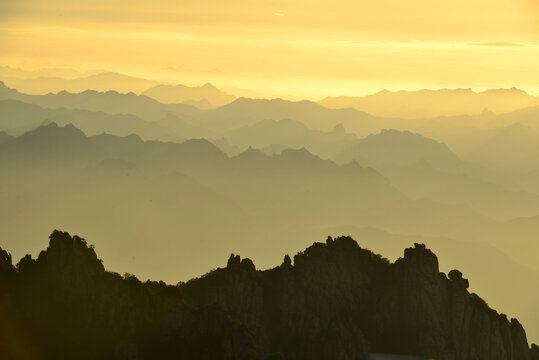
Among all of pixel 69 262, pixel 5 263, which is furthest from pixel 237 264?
pixel 5 263

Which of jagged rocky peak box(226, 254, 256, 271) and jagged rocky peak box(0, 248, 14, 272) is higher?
jagged rocky peak box(226, 254, 256, 271)

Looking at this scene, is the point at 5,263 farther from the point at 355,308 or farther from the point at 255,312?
the point at 355,308

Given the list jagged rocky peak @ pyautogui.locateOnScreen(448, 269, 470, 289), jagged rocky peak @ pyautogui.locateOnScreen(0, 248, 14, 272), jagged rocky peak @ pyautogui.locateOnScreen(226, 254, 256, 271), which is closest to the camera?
jagged rocky peak @ pyautogui.locateOnScreen(0, 248, 14, 272)

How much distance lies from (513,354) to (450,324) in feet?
33.6

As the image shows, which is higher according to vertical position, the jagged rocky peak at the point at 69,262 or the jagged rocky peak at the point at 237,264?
the jagged rocky peak at the point at 237,264

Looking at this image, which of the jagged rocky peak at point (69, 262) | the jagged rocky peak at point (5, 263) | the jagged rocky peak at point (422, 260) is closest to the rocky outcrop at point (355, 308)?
the jagged rocky peak at point (422, 260)

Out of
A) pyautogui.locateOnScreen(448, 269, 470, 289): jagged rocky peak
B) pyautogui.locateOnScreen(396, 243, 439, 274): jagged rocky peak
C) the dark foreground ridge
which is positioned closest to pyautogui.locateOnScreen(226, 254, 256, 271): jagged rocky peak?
the dark foreground ridge

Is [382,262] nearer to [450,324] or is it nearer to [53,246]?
[450,324]

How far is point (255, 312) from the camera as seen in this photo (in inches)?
4843

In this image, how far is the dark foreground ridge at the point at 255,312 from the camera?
107m

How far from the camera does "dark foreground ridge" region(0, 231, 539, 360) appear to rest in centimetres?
10700

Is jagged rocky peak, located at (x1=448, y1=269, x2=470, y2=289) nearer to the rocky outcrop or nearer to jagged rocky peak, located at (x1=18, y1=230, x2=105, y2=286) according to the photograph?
the rocky outcrop

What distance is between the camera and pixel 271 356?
105688mm

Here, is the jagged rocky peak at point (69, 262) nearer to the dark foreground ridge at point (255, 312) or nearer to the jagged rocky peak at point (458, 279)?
the dark foreground ridge at point (255, 312)
